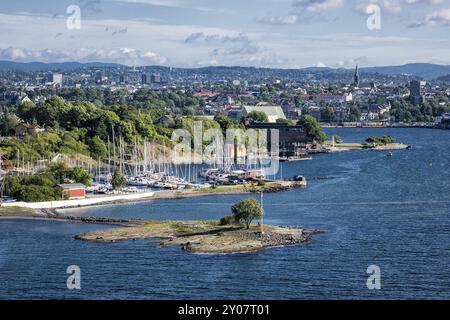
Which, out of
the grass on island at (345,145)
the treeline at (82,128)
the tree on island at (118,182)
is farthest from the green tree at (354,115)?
the tree on island at (118,182)

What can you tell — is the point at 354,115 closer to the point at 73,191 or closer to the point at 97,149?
the point at 97,149

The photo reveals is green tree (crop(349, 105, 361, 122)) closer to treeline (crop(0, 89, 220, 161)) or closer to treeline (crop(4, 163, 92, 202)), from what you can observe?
treeline (crop(0, 89, 220, 161))

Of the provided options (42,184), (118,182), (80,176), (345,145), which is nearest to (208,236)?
(42,184)

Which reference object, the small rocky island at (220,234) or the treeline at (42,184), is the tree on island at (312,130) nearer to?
the treeline at (42,184)

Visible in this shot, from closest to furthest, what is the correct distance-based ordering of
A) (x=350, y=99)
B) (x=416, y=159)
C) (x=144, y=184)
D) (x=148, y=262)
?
(x=148, y=262), (x=144, y=184), (x=416, y=159), (x=350, y=99)

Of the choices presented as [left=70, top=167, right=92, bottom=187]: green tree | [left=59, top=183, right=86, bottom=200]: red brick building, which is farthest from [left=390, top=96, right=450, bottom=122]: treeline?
[left=59, top=183, right=86, bottom=200]: red brick building
